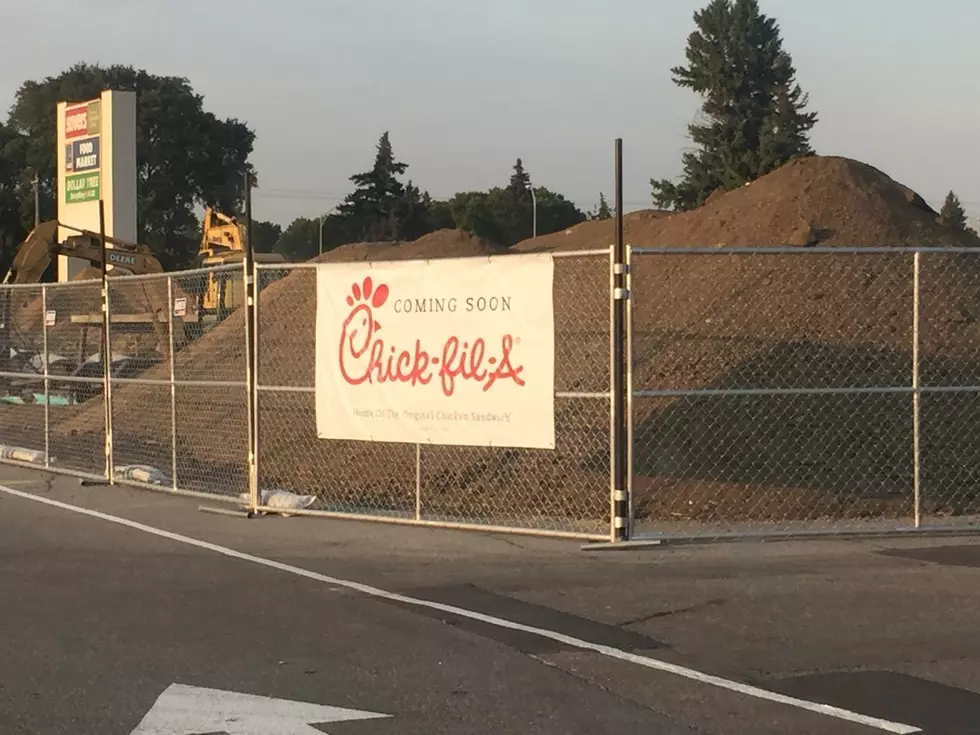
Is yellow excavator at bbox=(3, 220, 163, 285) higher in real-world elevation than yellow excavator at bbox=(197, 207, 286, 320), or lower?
lower

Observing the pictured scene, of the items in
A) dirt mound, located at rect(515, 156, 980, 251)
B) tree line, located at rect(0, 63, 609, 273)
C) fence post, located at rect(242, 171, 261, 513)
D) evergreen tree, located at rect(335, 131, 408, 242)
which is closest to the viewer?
fence post, located at rect(242, 171, 261, 513)

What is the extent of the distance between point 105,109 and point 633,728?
42630mm

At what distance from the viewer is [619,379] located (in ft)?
29.8

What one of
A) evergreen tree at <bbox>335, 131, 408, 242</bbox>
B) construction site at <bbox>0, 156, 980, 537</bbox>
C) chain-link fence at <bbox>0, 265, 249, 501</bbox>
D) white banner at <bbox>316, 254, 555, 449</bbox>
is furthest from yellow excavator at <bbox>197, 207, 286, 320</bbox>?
evergreen tree at <bbox>335, 131, 408, 242</bbox>

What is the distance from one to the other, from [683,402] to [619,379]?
234 inches

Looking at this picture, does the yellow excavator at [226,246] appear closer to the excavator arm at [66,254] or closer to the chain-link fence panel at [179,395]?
the excavator arm at [66,254]

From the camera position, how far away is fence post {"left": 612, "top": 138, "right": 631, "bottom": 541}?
902cm

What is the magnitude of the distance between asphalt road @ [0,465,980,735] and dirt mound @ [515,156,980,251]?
37.3 ft

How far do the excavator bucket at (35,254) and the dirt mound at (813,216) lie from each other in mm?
12209

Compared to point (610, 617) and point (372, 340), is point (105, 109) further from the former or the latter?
point (610, 617)

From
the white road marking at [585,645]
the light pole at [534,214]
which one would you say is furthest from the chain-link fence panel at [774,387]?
the light pole at [534,214]

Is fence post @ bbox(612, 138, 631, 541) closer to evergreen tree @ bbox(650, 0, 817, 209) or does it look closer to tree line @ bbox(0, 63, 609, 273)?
evergreen tree @ bbox(650, 0, 817, 209)

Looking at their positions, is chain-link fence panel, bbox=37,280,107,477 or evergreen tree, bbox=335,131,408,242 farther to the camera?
evergreen tree, bbox=335,131,408,242

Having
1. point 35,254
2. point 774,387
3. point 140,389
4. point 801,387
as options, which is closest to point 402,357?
point 774,387
